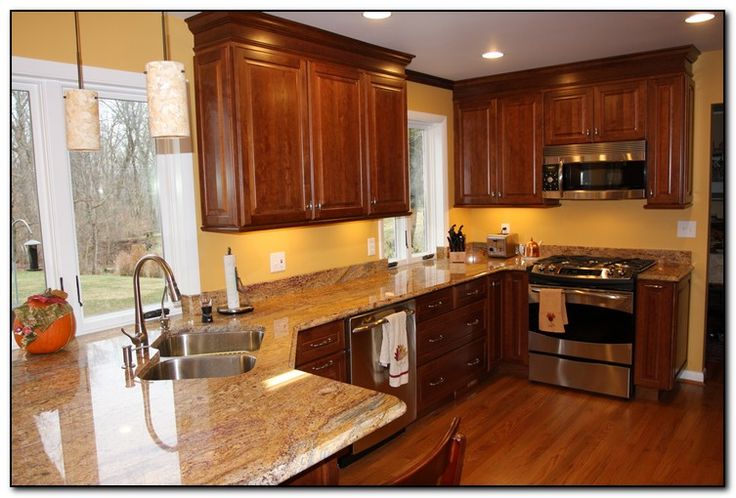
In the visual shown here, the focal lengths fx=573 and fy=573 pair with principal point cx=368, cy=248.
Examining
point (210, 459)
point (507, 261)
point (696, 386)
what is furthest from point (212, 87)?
point (696, 386)

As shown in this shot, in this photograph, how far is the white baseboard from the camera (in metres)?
4.22

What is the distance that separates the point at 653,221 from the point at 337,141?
261 centimetres

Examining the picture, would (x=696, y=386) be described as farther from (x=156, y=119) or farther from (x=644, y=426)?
(x=156, y=119)

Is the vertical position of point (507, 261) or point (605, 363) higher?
point (507, 261)

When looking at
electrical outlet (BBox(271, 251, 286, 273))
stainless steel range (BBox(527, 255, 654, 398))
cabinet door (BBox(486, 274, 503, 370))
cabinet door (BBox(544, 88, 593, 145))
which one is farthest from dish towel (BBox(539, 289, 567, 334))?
electrical outlet (BBox(271, 251, 286, 273))

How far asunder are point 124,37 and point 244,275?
1.34 metres

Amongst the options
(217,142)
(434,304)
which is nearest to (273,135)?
(217,142)

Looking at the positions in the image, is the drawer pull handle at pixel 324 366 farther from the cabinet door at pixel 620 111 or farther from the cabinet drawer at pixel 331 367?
the cabinet door at pixel 620 111

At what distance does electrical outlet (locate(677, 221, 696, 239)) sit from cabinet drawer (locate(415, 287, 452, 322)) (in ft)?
6.20

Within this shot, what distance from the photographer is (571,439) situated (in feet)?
11.0

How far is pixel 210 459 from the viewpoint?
1401 millimetres

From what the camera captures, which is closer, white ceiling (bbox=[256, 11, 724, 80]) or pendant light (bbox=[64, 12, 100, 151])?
pendant light (bbox=[64, 12, 100, 151])

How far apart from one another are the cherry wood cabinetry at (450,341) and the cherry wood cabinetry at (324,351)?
697mm

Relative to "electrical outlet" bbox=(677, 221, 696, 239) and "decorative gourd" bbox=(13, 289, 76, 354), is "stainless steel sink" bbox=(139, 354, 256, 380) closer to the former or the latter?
"decorative gourd" bbox=(13, 289, 76, 354)
